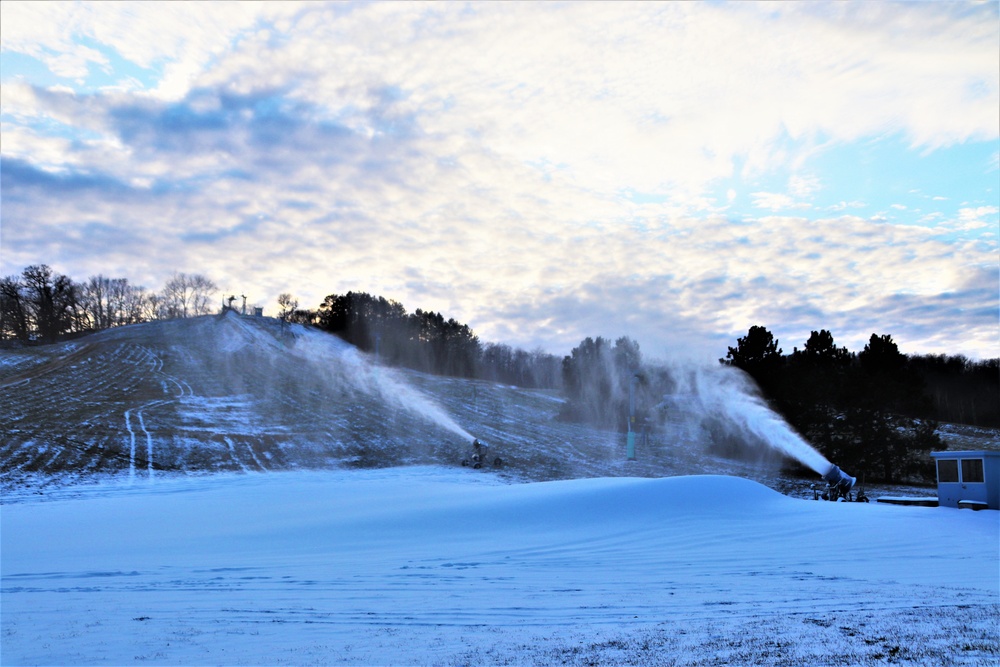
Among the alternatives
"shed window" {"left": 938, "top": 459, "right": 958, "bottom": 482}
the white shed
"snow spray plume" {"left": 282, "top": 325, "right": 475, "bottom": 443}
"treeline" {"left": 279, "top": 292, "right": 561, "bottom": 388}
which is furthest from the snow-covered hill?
"treeline" {"left": 279, "top": 292, "right": 561, "bottom": 388}

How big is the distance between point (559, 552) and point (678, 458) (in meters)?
37.8

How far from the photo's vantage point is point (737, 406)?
Result: 52906 millimetres

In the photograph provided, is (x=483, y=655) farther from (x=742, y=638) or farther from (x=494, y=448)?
(x=494, y=448)

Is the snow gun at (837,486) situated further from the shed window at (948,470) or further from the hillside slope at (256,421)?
the hillside slope at (256,421)

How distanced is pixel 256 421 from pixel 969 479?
40490 mm

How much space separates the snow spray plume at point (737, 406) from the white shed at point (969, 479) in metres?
18.8

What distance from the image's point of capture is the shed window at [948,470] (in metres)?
23.5

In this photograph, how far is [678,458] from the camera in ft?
166

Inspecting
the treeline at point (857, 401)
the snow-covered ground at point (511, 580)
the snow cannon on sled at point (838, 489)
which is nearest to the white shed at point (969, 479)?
the snow-covered ground at point (511, 580)

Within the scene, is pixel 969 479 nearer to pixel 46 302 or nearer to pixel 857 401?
pixel 857 401

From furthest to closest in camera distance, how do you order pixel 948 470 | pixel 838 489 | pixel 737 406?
pixel 737 406 < pixel 838 489 < pixel 948 470

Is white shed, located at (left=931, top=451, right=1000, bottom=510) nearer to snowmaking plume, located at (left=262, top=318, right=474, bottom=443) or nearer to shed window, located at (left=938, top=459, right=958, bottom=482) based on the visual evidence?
shed window, located at (left=938, top=459, right=958, bottom=482)

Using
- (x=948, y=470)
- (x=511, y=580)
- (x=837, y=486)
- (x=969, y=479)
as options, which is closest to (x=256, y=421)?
(x=837, y=486)

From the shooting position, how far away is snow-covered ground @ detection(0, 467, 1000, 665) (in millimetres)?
8148
